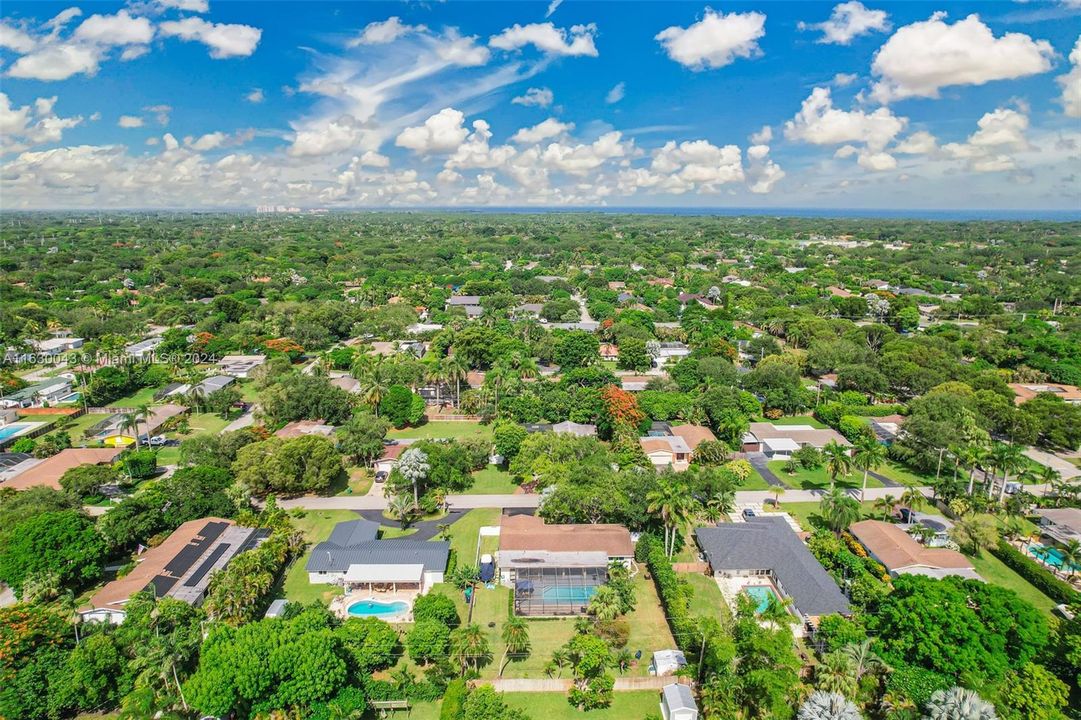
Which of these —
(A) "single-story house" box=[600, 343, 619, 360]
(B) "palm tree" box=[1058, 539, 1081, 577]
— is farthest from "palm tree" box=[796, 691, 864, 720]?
(A) "single-story house" box=[600, 343, 619, 360]

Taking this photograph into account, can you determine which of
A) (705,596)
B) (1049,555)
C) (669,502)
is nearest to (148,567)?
(669,502)

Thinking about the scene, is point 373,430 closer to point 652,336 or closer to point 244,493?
point 244,493

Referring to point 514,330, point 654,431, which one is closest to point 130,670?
point 654,431

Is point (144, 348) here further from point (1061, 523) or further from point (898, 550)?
point (1061, 523)

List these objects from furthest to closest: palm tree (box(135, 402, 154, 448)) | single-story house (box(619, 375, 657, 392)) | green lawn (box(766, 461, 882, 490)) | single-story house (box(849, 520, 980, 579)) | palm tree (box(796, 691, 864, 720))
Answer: single-story house (box(619, 375, 657, 392))
palm tree (box(135, 402, 154, 448))
green lawn (box(766, 461, 882, 490))
single-story house (box(849, 520, 980, 579))
palm tree (box(796, 691, 864, 720))

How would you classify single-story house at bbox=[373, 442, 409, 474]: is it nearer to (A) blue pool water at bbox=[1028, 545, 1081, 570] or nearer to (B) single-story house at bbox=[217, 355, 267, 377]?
(B) single-story house at bbox=[217, 355, 267, 377]
